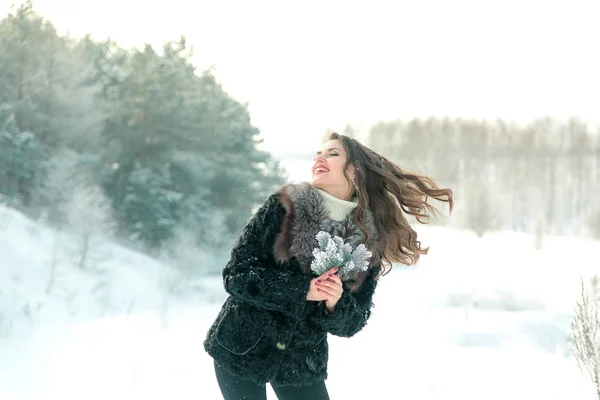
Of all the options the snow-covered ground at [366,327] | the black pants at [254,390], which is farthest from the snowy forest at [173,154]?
the black pants at [254,390]

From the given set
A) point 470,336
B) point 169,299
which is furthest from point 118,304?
point 470,336

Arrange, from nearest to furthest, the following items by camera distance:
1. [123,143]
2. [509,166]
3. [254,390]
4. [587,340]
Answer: [254,390], [587,340], [123,143], [509,166]

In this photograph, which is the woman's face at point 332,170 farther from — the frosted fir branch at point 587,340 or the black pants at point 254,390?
the frosted fir branch at point 587,340

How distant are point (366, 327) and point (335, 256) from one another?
450 centimetres

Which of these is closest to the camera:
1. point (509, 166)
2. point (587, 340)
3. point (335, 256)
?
Result: point (335, 256)

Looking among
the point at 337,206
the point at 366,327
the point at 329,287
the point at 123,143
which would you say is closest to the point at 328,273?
the point at 329,287

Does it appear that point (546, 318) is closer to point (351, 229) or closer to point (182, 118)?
point (182, 118)

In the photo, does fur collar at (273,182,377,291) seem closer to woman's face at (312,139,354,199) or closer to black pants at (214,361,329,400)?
woman's face at (312,139,354,199)

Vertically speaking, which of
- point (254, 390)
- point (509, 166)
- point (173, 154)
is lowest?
point (254, 390)

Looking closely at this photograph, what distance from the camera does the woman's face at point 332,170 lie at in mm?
1342

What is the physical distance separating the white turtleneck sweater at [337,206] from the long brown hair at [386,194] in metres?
0.02

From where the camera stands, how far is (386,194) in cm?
142

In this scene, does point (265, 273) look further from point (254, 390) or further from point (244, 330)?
point (254, 390)

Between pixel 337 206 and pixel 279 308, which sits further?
pixel 337 206
